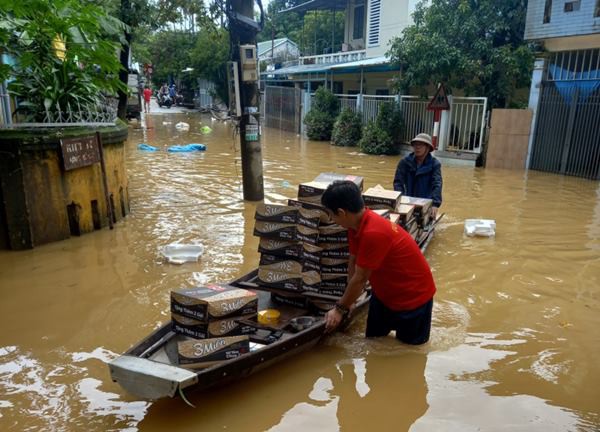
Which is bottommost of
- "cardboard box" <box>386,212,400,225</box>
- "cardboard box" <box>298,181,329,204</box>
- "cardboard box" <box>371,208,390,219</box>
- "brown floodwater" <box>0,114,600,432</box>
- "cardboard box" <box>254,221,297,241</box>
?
"brown floodwater" <box>0,114,600,432</box>

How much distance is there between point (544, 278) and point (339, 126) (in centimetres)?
1411

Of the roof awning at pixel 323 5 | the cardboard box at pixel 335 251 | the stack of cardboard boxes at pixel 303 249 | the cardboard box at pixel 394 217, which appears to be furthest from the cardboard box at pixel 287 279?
the roof awning at pixel 323 5

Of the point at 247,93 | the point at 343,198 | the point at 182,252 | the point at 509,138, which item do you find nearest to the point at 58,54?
the point at 247,93

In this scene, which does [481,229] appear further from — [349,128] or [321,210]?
[349,128]

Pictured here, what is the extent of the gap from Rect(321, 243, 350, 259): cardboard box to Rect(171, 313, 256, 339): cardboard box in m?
1.11

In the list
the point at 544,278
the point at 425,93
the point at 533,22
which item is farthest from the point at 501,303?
the point at 425,93

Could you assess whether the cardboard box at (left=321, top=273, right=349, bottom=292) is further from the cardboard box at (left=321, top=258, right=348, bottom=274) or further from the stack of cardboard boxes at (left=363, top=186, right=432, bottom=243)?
the stack of cardboard boxes at (left=363, top=186, right=432, bottom=243)

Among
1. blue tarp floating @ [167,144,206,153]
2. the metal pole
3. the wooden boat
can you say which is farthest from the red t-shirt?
blue tarp floating @ [167,144,206,153]

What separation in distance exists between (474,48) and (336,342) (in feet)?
40.2

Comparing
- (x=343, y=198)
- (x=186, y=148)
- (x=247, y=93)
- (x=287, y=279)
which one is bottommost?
(x=186, y=148)

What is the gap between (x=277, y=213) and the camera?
4465mm

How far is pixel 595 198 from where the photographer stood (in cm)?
1032

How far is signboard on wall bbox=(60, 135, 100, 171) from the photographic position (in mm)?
6582

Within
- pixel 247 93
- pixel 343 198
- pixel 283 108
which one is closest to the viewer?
pixel 343 198
